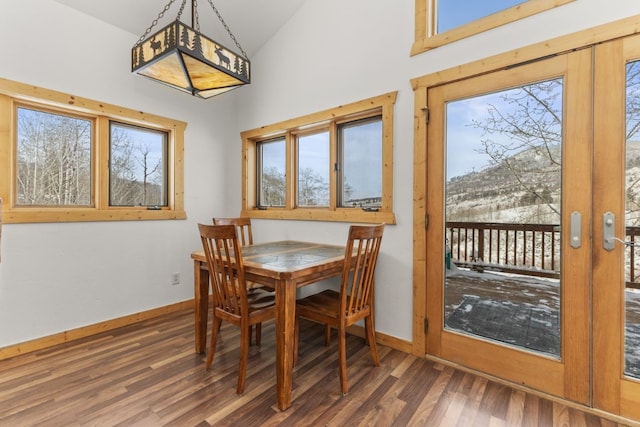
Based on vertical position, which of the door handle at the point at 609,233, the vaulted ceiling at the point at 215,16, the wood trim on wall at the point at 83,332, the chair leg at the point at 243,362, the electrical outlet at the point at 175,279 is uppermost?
the vaulted ceiling at the point at 215,16

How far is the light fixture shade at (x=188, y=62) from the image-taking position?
1.67m

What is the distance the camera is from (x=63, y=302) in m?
2.68

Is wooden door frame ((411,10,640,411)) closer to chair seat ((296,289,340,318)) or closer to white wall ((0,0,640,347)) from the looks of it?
white wall ((0,0,640,347))

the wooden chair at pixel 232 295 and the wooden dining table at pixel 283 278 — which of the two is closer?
the wooden dining table at pixel 283 278

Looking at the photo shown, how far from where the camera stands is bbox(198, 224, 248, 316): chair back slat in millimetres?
1931

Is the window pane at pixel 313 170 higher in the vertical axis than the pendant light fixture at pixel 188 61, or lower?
lower

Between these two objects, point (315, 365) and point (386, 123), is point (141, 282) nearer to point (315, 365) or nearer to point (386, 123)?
point (315, 365)

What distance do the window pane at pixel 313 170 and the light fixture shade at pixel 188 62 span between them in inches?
50.9

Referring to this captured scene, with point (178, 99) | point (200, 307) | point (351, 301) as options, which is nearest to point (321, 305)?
point (351, 301)

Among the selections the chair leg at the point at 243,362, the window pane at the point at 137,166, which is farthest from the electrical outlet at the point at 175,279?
the chair leg at the point at 243,362

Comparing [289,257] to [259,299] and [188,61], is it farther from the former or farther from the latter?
[188,61]

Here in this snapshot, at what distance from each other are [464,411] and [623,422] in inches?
33.6

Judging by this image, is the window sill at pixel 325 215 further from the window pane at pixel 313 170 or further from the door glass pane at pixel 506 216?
the door glass pane at pixel 506 216

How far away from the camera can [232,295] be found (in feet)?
6.90
